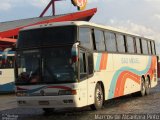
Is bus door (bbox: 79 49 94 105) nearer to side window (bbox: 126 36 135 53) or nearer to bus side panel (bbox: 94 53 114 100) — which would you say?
bus side panel (bbox: 94 53 114 100)

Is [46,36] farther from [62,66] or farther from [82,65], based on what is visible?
[82,65]

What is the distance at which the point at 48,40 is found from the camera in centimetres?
1316

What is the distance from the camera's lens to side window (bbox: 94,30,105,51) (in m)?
14.8

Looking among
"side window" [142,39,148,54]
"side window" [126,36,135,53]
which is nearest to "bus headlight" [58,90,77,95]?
"side window" [126,36,135,53]

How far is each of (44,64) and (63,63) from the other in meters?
0.63

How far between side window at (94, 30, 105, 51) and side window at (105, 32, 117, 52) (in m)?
0.49

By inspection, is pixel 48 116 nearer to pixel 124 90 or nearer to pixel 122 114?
pixel 122 114

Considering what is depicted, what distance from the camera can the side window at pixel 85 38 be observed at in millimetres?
13361

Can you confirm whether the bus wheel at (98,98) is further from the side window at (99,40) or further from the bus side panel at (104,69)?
the side window at (99,40)

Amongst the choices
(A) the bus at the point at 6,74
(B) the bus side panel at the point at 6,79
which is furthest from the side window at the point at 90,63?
(B) the bus side panel at the point at 6,79

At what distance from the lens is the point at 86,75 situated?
13.2 meters

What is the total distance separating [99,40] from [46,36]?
2464mm

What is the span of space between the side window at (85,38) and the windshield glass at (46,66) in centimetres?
81

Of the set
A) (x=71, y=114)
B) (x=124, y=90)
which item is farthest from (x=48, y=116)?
(x=124, y=90)
